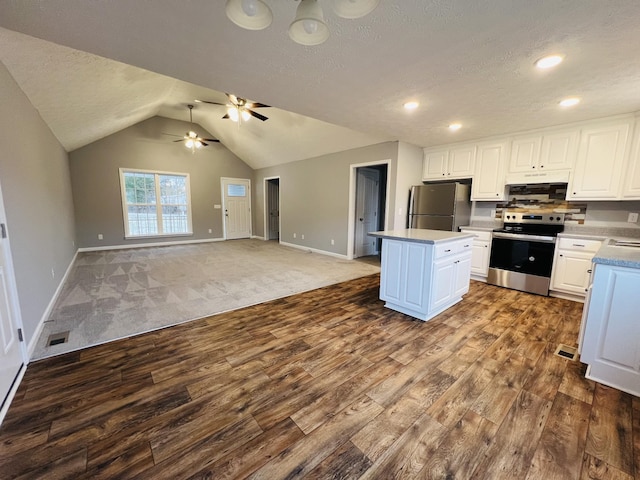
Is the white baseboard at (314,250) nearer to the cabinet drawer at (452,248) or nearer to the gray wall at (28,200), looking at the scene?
the cabinet drawer at (452,248)

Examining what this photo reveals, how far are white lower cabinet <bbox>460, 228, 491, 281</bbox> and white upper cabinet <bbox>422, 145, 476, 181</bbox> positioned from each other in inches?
40.6

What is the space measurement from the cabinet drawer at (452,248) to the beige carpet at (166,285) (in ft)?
5.92

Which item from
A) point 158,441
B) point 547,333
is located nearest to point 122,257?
point 158,441

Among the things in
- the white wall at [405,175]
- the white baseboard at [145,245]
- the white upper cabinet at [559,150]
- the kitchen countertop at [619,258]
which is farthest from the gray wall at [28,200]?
the white upper cabinet at [559,150]

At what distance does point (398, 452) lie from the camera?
131 cm

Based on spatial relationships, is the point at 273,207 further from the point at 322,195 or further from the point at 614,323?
the point at 614,323

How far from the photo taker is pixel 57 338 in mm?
2314

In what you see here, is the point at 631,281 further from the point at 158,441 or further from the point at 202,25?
the point at 202,25

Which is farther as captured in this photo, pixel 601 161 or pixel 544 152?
pixel 544 152

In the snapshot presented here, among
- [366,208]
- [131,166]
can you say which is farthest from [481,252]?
[131,166]

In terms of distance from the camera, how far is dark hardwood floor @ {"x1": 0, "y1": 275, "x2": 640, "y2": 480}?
1.24 metres

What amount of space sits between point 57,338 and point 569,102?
5535 millimetres

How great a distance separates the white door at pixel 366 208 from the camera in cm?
577

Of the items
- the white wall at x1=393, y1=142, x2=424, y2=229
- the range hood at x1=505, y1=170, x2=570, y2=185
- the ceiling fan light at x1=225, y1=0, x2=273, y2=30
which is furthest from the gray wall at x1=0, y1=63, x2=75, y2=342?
the range hood at x1=505, y1=170, x2=570, y2=185
